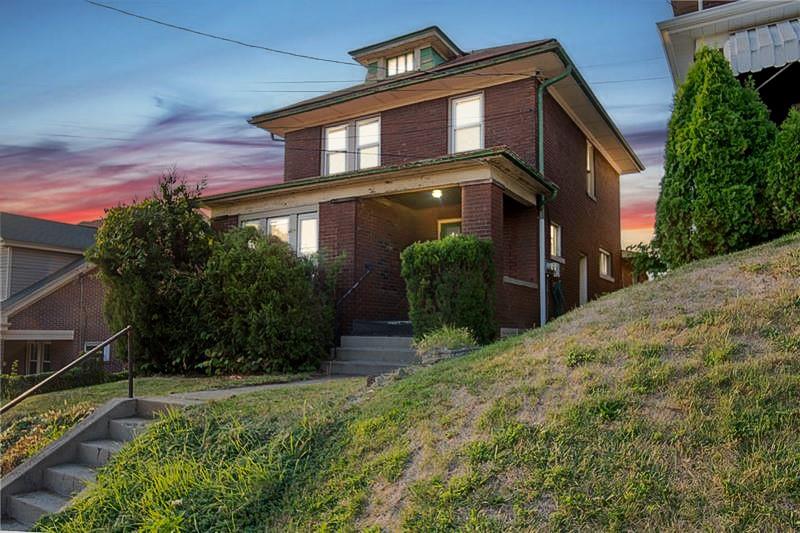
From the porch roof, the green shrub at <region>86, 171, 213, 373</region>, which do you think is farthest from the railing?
the porch roof

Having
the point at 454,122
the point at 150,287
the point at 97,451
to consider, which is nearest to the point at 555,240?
the point at 454,122

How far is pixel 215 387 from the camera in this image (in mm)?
8219

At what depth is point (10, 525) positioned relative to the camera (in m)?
5.38

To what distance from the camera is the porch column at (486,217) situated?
1047 centimetres

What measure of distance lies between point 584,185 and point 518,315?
20.3 feet

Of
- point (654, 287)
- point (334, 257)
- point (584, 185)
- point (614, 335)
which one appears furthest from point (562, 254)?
point (614, 335)

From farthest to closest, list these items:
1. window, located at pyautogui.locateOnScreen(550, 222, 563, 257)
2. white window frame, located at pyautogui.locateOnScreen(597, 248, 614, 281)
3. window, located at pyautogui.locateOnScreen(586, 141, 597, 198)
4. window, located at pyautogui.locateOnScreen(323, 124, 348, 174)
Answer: white window frame, located at pyautogui.locateOnScreen(597, 248, 614, 281), window, located at pyautogui.locateOnScreen(586, 141, 597, 198), window, located at pyautogui.locateOnScreen(323, 124, 348, 174), window, located at pyautogui.locateOnScreen(550, 222, 563, 257)

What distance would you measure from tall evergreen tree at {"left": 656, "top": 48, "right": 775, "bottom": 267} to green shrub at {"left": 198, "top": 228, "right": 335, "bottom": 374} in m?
5.52

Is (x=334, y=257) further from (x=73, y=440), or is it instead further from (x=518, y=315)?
(x=73, y=440)

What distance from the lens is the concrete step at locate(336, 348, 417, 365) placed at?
972 cm

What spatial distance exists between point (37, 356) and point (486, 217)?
18.7 m

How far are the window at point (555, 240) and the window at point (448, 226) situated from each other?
208cm

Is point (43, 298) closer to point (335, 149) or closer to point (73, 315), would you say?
point (73, 315)

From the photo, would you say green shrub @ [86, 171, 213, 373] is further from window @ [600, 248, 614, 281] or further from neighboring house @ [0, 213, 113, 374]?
window @ [600, 248, 614, 281]
